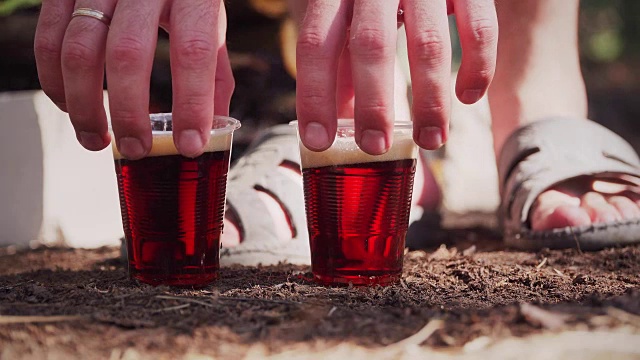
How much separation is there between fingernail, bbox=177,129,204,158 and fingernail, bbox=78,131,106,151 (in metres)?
0.22

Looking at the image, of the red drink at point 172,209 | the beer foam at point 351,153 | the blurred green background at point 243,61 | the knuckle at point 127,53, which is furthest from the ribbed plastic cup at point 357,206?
the blurred green background at point 243,61

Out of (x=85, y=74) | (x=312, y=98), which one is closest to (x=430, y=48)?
(x=312, y=98)

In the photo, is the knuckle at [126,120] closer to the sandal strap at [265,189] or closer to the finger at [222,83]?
the finger at [222,83]

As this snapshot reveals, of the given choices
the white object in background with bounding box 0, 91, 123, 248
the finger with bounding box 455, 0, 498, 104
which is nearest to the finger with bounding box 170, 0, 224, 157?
the finger with bounding box 455, 0, 498, 104

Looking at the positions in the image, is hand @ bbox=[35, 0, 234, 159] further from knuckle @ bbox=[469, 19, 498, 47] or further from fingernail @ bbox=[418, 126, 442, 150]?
knuckle @ bbox=[469, 19, 498, 47]

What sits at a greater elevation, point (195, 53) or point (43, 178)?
point (195, 53)

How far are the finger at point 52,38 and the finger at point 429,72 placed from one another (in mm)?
834

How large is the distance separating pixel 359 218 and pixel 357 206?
1.2 inches

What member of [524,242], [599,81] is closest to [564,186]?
[524,242]

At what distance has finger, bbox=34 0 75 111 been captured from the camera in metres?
1.86

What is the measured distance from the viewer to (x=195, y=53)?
5.41 ft

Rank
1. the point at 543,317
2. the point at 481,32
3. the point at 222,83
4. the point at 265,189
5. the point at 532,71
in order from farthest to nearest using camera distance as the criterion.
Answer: the point at 532,71 → the point at 265,189 → the point at 222,83 → the point at 481,32 → the point at 543,317

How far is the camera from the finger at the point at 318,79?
1632mm

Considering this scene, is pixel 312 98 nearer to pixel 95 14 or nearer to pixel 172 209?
pixel 172 209
